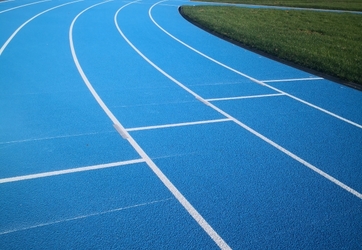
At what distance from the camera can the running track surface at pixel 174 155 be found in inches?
144

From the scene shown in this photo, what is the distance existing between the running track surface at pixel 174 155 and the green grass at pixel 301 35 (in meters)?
1.28

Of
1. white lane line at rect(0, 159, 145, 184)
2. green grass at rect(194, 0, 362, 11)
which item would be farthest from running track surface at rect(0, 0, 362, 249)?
green grass at rect(194, 0, 362, 11)

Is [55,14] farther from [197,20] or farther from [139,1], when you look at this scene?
[139,1]

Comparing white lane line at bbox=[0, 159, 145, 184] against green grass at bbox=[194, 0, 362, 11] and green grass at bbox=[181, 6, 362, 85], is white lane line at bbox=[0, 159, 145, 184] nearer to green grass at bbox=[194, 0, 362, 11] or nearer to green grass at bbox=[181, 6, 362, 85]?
green grass at bbox=[181, 6, 362, 85]

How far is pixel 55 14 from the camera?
57.7 feet

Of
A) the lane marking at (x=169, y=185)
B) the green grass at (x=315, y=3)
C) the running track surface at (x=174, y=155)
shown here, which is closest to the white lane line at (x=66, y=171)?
the running track surface at (x=174, y=155)

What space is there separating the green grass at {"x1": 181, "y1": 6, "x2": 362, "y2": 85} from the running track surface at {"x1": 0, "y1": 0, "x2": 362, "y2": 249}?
4.20ft

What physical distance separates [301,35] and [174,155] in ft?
38.8

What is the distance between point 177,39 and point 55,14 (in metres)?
8.60

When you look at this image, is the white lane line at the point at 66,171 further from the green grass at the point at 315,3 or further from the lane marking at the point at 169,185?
the green grass at the point at 315,3

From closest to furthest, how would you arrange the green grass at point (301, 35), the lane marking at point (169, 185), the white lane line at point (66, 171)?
the lane marking at point (169, 185) → the white lane line at point (66, 171) → the green grass at point (301, 35)

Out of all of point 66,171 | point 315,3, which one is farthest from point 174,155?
point 315,3

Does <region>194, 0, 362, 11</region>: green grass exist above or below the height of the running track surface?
above

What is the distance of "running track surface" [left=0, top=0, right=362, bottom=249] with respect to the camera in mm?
3658
